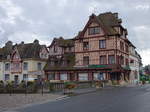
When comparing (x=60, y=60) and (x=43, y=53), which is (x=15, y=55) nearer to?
(x=43, y=53)

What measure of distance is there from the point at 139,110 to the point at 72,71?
124 feet

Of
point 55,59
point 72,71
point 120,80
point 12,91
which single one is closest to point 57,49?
point 55,59

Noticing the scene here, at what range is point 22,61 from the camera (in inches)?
2211

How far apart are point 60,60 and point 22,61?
9490 millimetres

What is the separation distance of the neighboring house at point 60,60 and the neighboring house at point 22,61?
9.52 ft

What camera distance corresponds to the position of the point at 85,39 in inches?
1924

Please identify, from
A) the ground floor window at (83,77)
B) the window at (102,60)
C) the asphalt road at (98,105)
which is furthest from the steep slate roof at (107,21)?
the asphalt road at (98,105)

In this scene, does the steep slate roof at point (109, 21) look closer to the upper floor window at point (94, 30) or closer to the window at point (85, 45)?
the upper floor window at point (94, 30)

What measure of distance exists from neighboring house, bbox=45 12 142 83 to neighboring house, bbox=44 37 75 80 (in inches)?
7.9

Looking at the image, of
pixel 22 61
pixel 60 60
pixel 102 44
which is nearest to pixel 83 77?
pixel 60 60

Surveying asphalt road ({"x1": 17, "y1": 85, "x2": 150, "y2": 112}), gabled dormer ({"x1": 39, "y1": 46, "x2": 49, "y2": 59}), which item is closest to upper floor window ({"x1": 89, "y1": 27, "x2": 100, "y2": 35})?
gabled dormer ({"x1": 39, "y1": 46, "x2": 49, "y2": 59})

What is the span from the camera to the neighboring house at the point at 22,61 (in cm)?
5547

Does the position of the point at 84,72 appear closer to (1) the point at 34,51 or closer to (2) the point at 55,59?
(2) the point at 55,59

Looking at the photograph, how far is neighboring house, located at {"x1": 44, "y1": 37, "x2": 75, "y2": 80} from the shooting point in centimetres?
5128
